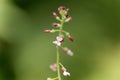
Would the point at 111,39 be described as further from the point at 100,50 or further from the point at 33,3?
the point at 33,3

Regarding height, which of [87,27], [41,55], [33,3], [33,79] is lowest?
[33,79]

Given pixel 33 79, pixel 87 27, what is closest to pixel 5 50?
pixel 33 79

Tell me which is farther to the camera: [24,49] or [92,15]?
[92,15]

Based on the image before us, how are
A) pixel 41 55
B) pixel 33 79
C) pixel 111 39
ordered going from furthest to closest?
1. pixel 111 39
2. pixel 41 55
3. pixel 33 79

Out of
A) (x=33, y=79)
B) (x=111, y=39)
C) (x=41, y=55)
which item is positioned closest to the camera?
(x=33, y=79)

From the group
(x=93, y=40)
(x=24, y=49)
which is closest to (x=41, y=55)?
(x=24, y=49)

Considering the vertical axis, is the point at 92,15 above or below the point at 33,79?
above
